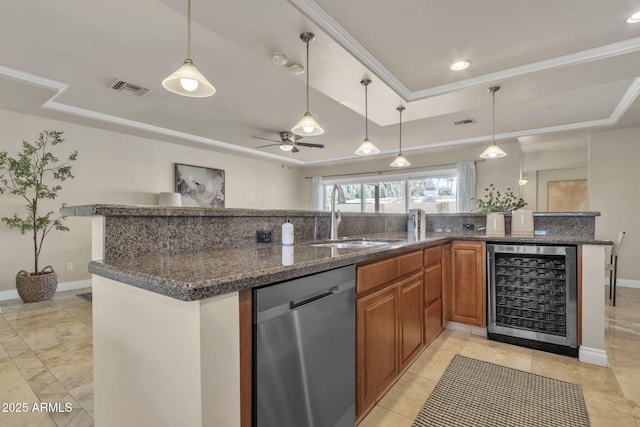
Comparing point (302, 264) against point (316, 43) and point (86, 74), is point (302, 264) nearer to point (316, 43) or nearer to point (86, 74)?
point (316, 43)

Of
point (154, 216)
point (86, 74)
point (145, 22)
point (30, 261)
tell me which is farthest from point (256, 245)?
point (30, 261)

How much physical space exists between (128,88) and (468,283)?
406 cm

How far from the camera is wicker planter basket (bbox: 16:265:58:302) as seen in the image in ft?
12.2

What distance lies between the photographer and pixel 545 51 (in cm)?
255

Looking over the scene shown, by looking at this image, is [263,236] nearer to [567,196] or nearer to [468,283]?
[468,283]

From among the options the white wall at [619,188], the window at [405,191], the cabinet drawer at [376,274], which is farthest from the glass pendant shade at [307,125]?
the white wall at [619,188]

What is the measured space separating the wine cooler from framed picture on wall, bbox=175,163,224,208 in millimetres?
5086

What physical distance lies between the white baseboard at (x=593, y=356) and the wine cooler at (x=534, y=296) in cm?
5

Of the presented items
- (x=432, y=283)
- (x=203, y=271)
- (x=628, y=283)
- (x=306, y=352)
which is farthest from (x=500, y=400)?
(x=628, y=283)

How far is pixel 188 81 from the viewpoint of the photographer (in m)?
1.76

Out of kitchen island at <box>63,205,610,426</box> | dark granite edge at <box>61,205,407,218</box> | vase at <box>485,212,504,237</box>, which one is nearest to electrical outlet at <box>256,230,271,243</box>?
dark granite edge at <box>61,205,407,218</box>

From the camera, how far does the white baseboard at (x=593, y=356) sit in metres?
2.26

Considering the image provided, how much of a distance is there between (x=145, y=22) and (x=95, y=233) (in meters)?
1.83

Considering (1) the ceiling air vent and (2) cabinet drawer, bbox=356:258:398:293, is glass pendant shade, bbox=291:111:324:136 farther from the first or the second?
(1) the ceiling air vent
